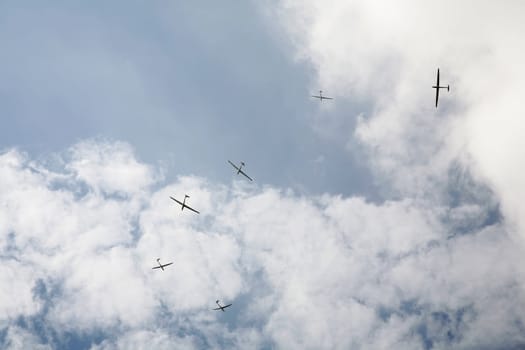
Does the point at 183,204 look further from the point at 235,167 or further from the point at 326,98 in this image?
Answer: the point at 326,98

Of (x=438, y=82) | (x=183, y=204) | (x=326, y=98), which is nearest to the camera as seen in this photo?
(x=438, y=82)

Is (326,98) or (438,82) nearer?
(438,82)

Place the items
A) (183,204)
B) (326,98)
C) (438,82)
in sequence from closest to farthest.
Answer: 1. (438,82)
2. (183,204)
3. (326,98)

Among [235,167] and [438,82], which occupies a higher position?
[235,167]

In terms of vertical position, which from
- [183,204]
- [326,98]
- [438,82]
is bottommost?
[438,82]

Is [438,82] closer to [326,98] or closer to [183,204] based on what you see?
[326,98]

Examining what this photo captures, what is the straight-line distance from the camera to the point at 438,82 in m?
110

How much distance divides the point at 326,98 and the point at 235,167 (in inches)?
1585

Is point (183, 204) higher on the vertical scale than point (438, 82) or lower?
higher

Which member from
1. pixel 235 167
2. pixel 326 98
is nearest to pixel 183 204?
pixel 235 167

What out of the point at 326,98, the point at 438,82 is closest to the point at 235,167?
the point at 326,98

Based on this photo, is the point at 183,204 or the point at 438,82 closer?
the point at 438,82

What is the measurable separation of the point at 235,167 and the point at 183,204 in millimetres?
20856

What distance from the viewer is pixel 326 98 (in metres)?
143
